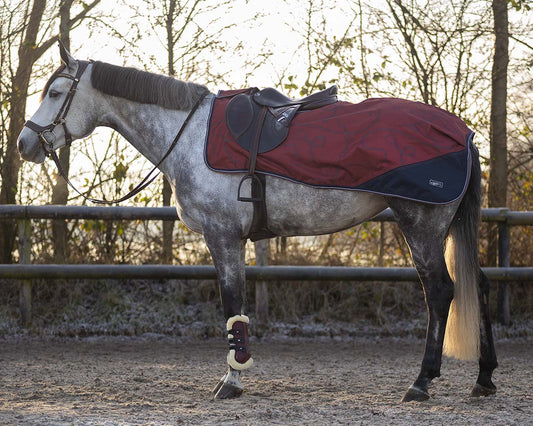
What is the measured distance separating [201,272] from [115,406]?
2820mm

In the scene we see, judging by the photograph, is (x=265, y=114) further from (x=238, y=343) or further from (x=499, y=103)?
(x=499, y=103)

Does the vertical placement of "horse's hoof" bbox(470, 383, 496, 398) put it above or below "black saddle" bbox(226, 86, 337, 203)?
below

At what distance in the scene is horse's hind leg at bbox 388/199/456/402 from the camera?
12.6 feet

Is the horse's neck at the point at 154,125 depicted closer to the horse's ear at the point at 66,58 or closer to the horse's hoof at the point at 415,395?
the horse's ear at the point at 66,58

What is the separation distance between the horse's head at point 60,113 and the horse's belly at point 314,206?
130cm

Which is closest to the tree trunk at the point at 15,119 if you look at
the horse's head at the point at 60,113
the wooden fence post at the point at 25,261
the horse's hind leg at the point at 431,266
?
the wooden fence post at the point at 25,261

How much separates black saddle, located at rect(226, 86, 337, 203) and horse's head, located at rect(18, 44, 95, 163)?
93 cm

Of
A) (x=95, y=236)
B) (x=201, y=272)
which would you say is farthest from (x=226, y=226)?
(x=95, y=236)

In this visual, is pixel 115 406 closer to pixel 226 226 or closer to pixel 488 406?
pixel 226 226

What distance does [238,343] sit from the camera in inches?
158

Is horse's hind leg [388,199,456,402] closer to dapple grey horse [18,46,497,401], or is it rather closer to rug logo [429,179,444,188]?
dapple grey horse [18,46,497,401]

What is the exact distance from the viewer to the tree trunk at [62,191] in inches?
282

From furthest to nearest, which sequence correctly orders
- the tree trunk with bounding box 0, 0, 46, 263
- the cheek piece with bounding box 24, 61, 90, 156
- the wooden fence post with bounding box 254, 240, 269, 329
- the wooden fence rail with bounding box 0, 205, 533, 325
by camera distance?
the tree trunk with bounding box 0, 0, 46, 263
the wooden fence post with bounding box 254, 240, 269, 329
the wooden fence rail with bounding box 0, 205, 533, 325
the cheek piece with bounding box 24, 61, 90, 156

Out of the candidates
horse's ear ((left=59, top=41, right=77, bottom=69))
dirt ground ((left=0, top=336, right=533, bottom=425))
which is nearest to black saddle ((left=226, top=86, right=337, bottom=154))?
horse's ear ((left=59, top=41, right=77, bottom=69))
